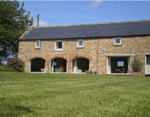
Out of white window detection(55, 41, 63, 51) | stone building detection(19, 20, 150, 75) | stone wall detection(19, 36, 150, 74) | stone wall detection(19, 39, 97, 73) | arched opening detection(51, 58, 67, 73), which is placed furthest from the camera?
arched opening detection(51, 58, 67, 73)

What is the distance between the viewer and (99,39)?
2727 cm

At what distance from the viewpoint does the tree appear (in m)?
36.1

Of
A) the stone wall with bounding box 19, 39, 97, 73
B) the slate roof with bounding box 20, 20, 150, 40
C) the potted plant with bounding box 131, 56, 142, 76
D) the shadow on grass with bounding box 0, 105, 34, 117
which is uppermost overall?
the slate roof with bounding box 20, 20, 150, 40

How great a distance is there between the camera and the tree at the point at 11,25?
118ft

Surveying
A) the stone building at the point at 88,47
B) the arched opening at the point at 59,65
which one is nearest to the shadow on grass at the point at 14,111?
the stone building at the point at 88,47

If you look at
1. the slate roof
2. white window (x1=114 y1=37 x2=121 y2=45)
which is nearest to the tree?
the slate roof

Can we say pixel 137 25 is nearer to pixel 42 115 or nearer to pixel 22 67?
pixel 22 67

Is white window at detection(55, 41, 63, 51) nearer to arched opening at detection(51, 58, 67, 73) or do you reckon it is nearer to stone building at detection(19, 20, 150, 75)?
stone building at detection(19, 20, 150, 75)

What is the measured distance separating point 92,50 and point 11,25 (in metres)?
17.8

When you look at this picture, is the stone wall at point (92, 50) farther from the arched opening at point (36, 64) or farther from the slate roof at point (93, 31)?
the arched opening at point (36, 64)

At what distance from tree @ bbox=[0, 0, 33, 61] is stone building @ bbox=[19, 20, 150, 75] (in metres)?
5.13

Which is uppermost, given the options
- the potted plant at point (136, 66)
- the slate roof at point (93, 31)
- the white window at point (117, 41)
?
the slate roof at point (93, 31)

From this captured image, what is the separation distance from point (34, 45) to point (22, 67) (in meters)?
3.58

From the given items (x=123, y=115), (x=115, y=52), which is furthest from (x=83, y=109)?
(x=115, y=52)
